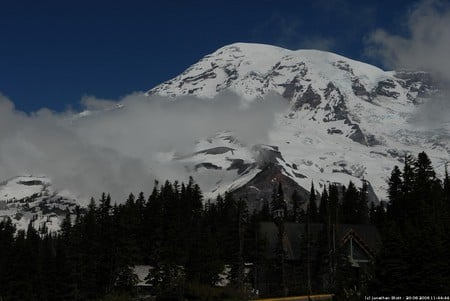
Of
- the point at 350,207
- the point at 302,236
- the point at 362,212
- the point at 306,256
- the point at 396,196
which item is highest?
the point at 350,207

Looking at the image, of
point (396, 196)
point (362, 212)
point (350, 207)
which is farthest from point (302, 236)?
point (350, 207)

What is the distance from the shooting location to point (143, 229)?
11025 centimetres

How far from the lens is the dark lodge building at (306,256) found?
80.6 m

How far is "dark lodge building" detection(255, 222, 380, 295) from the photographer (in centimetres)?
8056

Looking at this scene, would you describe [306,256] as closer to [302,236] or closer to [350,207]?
[302,236]

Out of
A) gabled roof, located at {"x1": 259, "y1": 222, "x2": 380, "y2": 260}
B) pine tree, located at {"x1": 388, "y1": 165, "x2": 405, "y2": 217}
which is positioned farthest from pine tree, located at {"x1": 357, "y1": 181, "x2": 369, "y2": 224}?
gabled roof, located at {"x1": 259, "y1": 222, "x2": 380, "y2": 260}

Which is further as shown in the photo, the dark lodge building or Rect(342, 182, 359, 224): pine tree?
Rect(342, 182, 359, 224): pine tree

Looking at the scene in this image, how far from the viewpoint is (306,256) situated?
81.1 meters

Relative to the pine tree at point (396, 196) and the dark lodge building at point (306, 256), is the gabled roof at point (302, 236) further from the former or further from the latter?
the pine tree at point (396, 196)

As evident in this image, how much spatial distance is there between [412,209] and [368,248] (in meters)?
8.58

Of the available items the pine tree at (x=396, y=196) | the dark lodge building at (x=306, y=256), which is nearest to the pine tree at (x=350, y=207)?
the pine tree at (x=396, y=196)

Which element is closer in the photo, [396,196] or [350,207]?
[396,196]

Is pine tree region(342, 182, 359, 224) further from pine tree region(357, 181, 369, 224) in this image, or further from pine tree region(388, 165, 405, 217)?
pine tree region(388, 165, 405, 217)

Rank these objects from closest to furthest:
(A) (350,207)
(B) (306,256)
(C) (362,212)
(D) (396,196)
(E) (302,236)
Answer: (B) (306,256) < (E) (302,236) < (D) (396,196) < (C) (362,212) < (A) (350,207)
